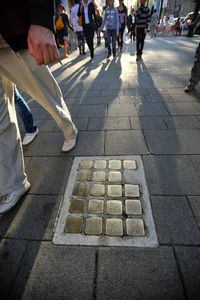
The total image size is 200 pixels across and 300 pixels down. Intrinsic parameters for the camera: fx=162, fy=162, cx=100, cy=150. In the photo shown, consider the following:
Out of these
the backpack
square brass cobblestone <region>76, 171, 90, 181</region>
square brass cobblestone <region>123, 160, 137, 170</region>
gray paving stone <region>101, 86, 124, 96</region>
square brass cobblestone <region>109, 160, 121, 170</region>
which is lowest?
square brass cobblestone <region>76, 171, 90, 181</region>

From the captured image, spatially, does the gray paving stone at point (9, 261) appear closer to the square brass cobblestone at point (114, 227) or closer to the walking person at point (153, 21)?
the square brass cobblestone at point (114, 227)

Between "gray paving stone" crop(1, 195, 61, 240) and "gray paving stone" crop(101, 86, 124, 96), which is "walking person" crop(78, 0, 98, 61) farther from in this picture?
"gray paving stone" crop(1, 195, 61, 240)

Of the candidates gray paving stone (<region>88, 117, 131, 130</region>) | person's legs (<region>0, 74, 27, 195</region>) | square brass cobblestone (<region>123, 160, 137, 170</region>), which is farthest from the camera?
gray paving stone (<region>88, 117, 131, 130</region>)

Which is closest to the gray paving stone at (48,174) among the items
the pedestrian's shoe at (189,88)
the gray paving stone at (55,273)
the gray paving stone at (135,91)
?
the gray paving stone at (55,273)

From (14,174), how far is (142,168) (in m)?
1.31

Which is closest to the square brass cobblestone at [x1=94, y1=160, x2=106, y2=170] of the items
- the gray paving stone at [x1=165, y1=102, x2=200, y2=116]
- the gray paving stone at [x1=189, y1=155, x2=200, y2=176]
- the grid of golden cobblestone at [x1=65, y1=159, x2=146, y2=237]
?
the grid of golden cobblestone at [x1=65, y1=159, x2=146, y2=237]

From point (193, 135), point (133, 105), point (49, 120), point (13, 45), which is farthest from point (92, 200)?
point (133, 105)

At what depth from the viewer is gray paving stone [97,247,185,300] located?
3.28 ft

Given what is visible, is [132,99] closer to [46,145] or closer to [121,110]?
[121,110]

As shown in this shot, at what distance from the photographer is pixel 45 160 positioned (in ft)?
6.84

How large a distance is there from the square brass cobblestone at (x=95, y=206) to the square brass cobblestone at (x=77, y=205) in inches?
2.5

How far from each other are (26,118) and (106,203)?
1674 mm

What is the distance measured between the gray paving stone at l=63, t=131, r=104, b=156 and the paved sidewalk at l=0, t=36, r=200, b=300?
0.01 metres

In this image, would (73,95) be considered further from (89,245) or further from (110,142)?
(89,245)
